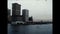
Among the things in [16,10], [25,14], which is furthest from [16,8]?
[25,14]

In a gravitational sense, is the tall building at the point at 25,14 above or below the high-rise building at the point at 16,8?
below

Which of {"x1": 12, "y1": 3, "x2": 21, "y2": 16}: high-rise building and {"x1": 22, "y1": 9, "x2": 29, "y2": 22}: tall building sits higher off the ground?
{"x1": 12, "y1": 3, "x2": 21, "y2": 16}: high-rise building

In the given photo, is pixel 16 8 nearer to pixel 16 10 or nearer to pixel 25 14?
pixel 16 10
